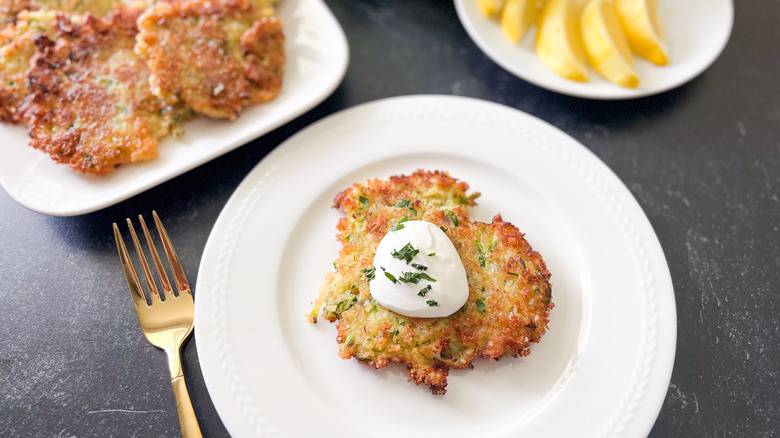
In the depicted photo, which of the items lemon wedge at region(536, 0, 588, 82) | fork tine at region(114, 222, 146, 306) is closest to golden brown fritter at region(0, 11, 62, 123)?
fork tine at region(114, 222, 146, 306)

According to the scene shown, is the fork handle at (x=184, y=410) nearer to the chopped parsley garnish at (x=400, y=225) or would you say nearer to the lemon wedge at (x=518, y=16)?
the chopped parsley garnish at (x=400, y=225)

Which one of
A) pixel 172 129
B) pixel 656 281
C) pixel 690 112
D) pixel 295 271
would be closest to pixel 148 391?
pixel 295 271

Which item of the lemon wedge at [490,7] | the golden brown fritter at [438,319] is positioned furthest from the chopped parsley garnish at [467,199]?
the lemon wedge at [490,7]

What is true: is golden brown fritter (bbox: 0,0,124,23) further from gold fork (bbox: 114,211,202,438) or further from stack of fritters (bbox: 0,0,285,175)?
gold fork (bbox: 114,211,202,438)

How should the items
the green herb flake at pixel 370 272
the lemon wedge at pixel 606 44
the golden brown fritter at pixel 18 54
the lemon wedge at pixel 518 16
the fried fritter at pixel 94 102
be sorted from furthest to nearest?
the lemon wedge at pixel 518 16, the lemon wedge at pixel 606 44, the golden brown fritter at pixel 18 54, the fried fritter at pixel 94 102, the green herb flake at pixel 370 272

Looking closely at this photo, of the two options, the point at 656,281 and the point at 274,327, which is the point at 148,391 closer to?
the point at 274,327
